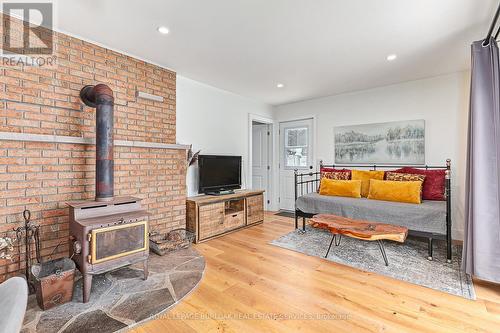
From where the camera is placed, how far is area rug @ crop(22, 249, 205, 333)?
1675 mm

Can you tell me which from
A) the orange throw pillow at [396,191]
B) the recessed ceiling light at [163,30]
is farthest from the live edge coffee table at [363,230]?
the recessed ceiling light at [163,30]

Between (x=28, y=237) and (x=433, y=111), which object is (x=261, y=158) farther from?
(x=28, y=237)

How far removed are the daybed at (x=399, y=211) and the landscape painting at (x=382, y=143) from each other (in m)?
0.22

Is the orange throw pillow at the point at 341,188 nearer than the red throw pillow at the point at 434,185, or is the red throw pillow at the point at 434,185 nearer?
the red throw pillow at the point at 434,185

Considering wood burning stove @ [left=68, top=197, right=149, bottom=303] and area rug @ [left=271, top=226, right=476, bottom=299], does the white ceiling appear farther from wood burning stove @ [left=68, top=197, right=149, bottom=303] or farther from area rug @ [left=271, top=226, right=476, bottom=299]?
area rug @ [left=271, top=226, right=476, bottom=299]

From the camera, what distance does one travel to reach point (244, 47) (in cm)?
273

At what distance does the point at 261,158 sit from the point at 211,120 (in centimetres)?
195

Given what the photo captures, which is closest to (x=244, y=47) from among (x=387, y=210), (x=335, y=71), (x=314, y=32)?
(x=314, y=32)

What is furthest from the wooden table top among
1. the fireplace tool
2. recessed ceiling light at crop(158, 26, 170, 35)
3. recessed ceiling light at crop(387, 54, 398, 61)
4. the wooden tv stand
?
the fireplace tool

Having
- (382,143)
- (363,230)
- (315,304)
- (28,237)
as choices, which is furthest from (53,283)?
(382,143)

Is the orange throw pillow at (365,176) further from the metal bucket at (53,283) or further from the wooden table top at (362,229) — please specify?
the metal bucket at (53,283)

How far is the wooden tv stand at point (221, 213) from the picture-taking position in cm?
338

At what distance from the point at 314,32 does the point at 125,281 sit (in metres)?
3.01

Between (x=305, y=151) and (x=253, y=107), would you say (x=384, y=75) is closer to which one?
(x=305, y=151)
